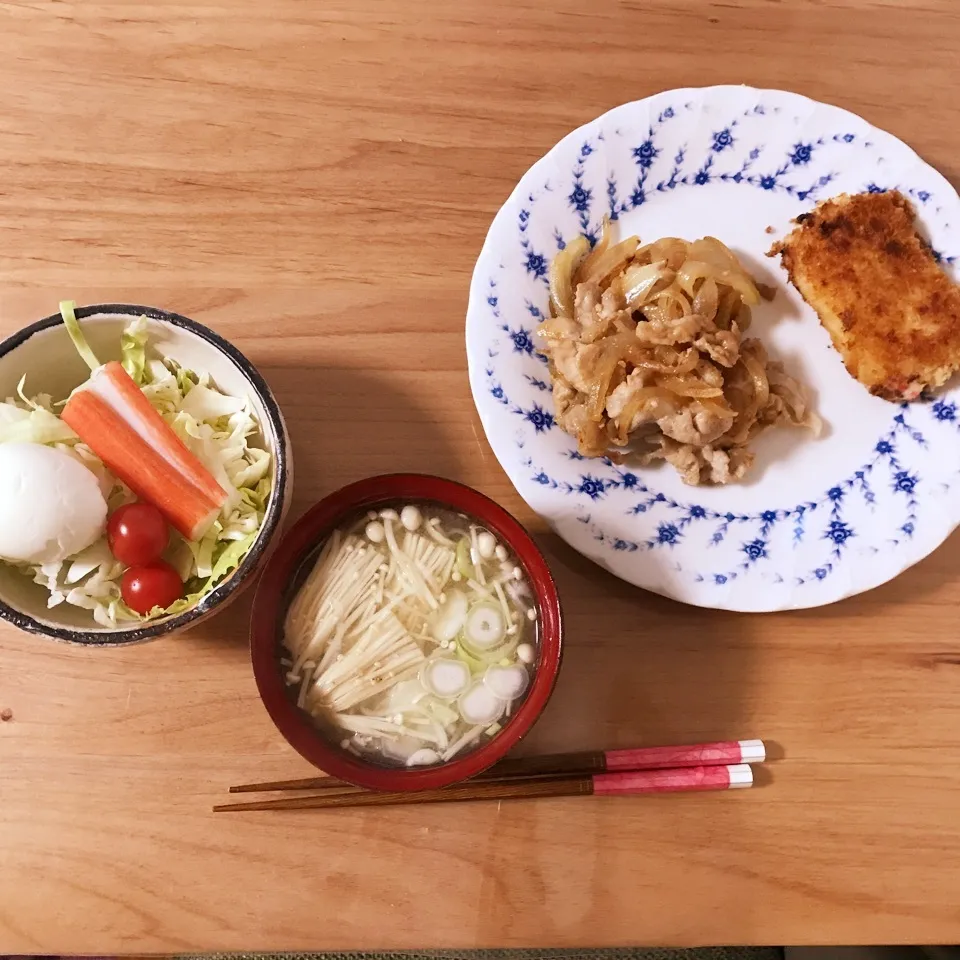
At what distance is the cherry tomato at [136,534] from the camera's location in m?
1.26

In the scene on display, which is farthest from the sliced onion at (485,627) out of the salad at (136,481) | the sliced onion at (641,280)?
the sliced onion at (641,280)

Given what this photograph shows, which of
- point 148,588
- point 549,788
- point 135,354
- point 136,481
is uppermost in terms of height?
point 135,354

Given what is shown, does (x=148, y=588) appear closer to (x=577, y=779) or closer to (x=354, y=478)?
(x=354, y=478)

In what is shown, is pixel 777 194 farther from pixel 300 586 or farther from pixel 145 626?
pixel 145 626

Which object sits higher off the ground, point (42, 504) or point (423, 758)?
point (42, 504)

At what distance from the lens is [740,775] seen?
4.55 ft

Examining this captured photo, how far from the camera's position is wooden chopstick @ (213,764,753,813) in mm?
Answer: 1354

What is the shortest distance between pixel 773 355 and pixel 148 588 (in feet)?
3.78

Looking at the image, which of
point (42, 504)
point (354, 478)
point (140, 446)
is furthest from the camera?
point (354, 478)

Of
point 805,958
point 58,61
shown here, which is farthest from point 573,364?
point 805,958

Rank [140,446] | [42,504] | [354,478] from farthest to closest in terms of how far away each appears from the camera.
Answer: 1. [354,478]
2. [140,446]
3. [42,504]

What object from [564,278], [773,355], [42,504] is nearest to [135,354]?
[42,504]

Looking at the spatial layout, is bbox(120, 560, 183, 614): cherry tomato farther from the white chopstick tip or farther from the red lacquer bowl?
the white chopstick tip

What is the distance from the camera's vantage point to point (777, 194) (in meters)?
1.64
